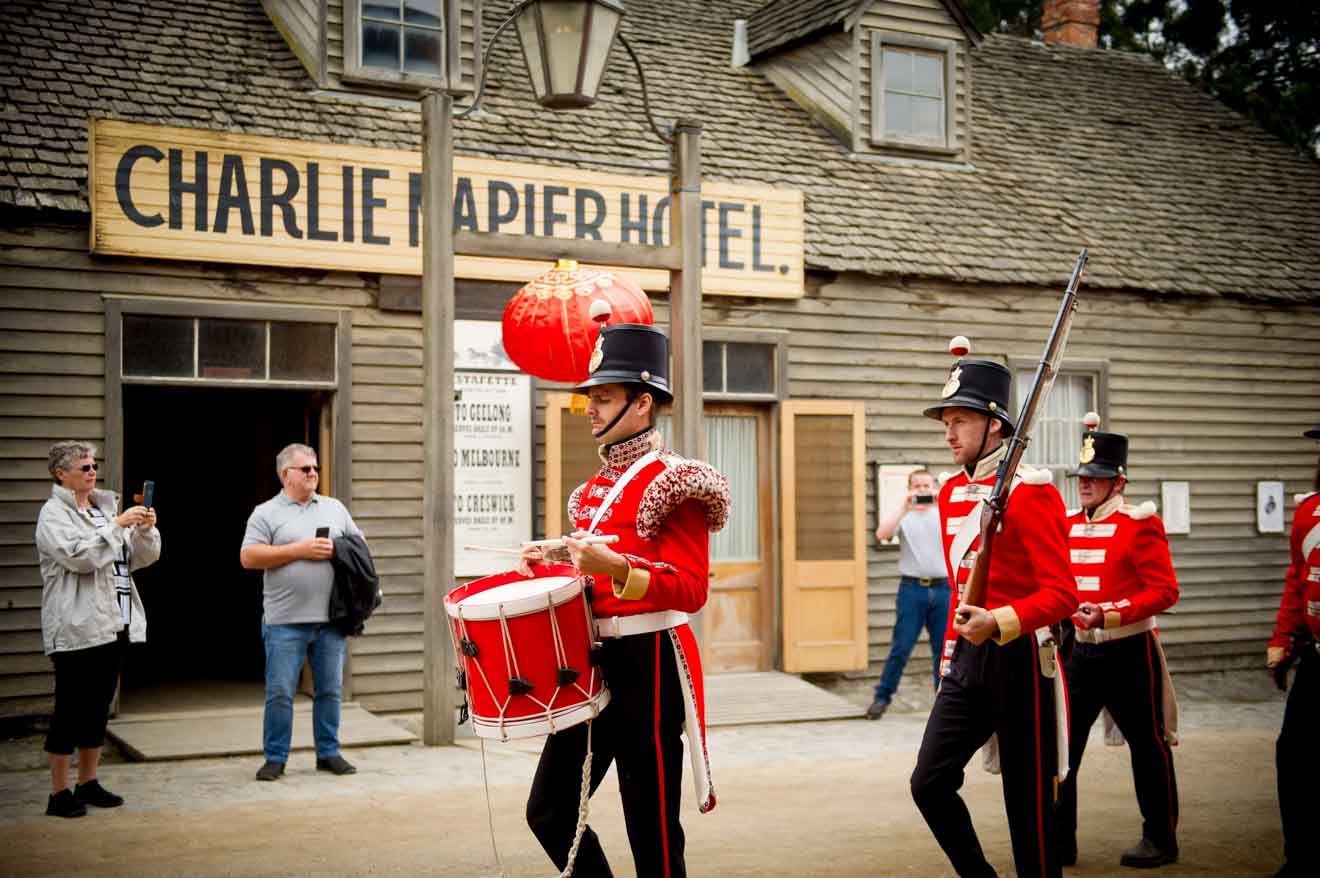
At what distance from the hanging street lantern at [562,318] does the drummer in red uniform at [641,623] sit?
11.2ft

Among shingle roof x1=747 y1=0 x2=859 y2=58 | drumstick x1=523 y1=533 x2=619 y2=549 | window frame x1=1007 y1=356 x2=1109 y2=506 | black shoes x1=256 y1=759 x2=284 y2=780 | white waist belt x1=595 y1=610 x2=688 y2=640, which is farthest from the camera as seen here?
shingle roof x1=747 y1=0 x2=859 y2=58

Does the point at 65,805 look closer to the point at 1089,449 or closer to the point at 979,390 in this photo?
the point at 979,390

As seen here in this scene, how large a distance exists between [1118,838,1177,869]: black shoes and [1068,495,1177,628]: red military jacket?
91 cm

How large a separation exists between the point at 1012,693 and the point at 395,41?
7.99m

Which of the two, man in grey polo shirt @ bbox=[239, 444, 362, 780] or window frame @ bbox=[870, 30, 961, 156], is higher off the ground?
window frame @ bbox=[870, 30, 961, 156]

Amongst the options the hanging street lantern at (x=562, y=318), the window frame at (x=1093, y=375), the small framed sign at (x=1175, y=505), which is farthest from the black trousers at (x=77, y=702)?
the small framed sign at (x=1175, y=505)

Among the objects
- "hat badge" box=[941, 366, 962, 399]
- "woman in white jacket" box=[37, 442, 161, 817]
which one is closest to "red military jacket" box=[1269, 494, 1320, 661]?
"hat badge" box=[941, 366, 962, 399]

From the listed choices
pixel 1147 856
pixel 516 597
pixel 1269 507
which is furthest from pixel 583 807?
pixel 1269 507

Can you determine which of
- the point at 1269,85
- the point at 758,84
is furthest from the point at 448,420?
the point at 1269,85

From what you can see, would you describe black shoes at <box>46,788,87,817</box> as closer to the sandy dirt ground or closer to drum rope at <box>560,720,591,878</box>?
the sandy dirt ground

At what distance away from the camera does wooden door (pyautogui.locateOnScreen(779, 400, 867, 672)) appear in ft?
37.3

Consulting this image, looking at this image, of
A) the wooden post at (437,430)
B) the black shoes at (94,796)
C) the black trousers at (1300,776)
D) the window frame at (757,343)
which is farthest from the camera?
the window frame at (757,343)

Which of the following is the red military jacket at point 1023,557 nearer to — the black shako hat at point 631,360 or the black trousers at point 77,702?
the black shako hat at point 631,360

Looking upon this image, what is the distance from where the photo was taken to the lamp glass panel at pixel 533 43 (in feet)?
27.0
